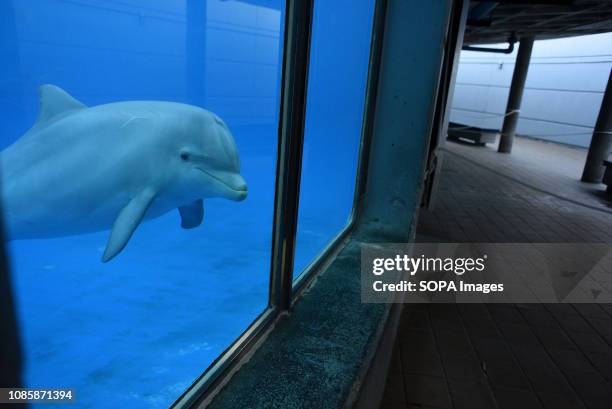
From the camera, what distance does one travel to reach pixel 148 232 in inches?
67.5

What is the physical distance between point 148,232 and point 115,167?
33 cm

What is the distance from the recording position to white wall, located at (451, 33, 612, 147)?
49.1ft

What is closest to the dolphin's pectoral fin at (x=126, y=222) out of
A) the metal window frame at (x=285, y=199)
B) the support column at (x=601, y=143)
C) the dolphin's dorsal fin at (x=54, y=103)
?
the dolphin's dorsal fin at (x=54, y=103)

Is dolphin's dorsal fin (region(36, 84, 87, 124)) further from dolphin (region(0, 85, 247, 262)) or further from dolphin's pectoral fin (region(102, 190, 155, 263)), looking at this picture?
dolphin's pectoral fin (region(102, 190, 155, 263))

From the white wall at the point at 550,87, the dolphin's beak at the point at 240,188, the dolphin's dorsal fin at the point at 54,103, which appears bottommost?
the dolphin's beak at the point at 240,188

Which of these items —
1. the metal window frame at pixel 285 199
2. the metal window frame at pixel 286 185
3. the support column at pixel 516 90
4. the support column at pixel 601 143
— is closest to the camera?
the metal window frame at pixel 285 199

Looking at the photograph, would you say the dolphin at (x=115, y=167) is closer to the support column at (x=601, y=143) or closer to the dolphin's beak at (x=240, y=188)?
the dolphin's beak at (x=240, y=188)

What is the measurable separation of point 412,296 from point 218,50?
2618mm

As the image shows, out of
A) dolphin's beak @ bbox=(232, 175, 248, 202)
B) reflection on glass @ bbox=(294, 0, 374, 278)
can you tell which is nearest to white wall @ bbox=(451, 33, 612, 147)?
reflection on glass @ bbox=(294, 0, 374, 278)

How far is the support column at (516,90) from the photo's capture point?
1201 cm

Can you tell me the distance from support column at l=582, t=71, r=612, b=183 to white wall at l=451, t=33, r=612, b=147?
480 cm

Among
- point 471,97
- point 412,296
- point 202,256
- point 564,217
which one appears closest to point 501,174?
point 564,217

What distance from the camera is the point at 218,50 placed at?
183 centimetres

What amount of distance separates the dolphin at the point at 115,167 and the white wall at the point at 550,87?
14.1m
